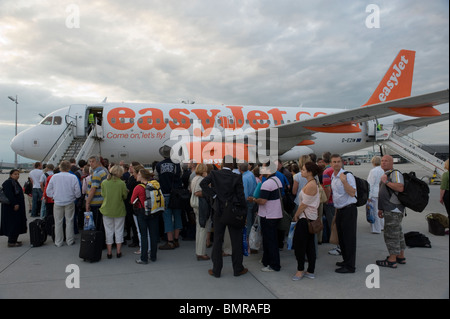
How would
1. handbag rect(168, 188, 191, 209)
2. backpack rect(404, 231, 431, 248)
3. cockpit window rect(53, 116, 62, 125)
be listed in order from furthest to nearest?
cockpit window rect(53, 116, 62, 125), handbag rect(168, 188, 191, 209), backpack rect(404, 231, 431, 248)

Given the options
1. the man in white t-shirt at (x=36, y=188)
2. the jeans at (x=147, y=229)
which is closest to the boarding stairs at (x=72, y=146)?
the man in white t-shirt at (x=36, y=188)

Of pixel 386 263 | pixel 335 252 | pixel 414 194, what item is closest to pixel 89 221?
pixel 335 252

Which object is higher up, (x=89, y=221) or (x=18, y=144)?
(x=18, y=144)

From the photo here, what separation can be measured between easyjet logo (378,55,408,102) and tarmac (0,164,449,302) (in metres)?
12.1

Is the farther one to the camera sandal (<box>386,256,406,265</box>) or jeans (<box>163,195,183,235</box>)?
jeans (<box>163,195,183,235</box>)

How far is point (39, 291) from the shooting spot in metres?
3.83

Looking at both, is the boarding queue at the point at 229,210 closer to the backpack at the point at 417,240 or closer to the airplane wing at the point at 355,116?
the backpack at the point at 417,240

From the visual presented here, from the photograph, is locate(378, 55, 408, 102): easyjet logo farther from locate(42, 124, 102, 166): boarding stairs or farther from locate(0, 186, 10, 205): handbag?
locate(0, 186, 10, 205): handbag

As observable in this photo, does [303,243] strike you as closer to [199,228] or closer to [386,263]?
[386,263]

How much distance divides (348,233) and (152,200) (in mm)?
3400

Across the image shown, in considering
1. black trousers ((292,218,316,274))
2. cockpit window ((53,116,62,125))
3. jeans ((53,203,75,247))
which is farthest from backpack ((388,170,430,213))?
cockpit window ((53,116,62,125))

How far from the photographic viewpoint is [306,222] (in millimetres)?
4258

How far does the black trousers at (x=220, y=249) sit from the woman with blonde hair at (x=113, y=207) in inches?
83.0

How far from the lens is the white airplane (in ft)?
38.0
